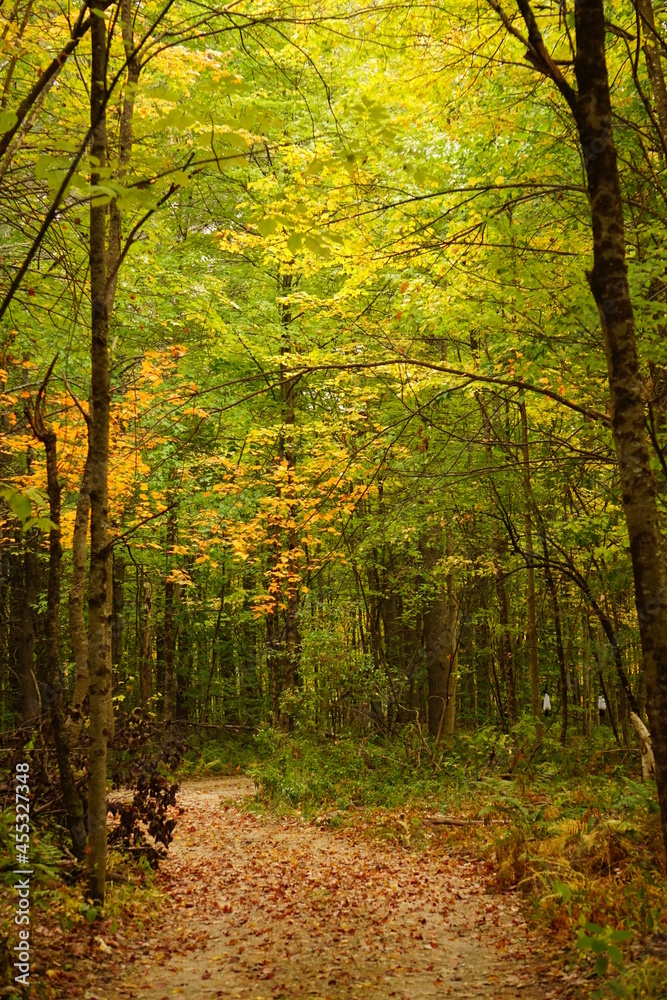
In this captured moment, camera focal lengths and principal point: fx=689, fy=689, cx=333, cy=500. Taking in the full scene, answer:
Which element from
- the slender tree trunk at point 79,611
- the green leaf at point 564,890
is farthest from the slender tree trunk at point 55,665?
the green leaf at point 564,890

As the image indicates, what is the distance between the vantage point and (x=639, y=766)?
10125mm

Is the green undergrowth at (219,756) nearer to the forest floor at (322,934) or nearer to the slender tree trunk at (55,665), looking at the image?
the forest floor at (322,934)

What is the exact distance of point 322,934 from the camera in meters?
5.84

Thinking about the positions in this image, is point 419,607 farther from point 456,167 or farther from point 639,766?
point 456,167

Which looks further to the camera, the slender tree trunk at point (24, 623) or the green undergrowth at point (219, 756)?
the green undergrowth at point (219, 756)

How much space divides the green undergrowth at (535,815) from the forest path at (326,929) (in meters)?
0.40

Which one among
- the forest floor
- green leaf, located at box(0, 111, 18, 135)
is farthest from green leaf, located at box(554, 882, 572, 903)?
green leaf, located at box(0, 111, 18, 135)

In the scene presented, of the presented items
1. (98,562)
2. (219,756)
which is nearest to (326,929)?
(98,562)

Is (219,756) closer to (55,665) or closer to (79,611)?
(79,611)

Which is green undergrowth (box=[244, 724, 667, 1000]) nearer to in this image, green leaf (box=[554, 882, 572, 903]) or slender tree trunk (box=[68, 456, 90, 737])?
green leaf (box=[554, 882, 572, 903])

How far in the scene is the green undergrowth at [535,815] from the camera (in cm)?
471

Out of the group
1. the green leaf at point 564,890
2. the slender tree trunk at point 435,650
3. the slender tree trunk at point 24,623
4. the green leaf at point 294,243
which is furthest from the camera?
the slender tree trunk at point 24,623

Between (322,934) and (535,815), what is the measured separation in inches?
115

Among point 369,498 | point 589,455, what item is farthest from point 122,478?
point 589,455
